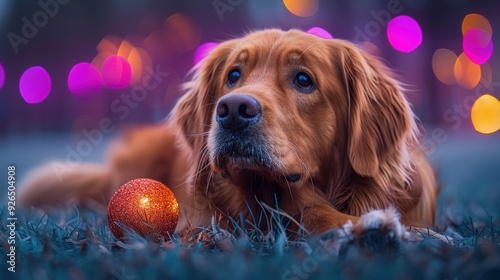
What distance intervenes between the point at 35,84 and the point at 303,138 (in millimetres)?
11686

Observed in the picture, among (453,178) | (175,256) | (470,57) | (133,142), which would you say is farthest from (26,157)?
(470,57)

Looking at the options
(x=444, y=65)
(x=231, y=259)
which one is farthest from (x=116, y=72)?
(x=231, y=259)

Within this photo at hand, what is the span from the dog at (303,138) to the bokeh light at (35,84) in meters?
9.94

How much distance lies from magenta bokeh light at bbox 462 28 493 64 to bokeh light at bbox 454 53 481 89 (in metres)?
0.11

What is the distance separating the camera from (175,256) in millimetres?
1620

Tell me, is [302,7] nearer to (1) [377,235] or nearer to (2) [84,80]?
(2) [84,80]

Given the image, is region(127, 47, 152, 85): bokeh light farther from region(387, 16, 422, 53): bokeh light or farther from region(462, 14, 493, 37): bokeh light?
region(462, 14, 493, 37): bokeh light

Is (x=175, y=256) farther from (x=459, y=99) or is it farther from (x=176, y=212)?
(x=459, y=99)

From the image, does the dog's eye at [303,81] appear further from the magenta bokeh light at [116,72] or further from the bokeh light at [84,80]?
the bokeh light at [84,80]

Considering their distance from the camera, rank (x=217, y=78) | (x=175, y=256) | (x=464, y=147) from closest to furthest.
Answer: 1. (x=175, y=256)
2. (x=217, y=78)
3. (x=464, y=147)

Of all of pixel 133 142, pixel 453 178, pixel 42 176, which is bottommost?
pixel 453 178

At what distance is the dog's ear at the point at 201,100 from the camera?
9.34 feet

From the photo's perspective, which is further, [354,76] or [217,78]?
[217,78]

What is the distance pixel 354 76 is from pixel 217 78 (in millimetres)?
732
